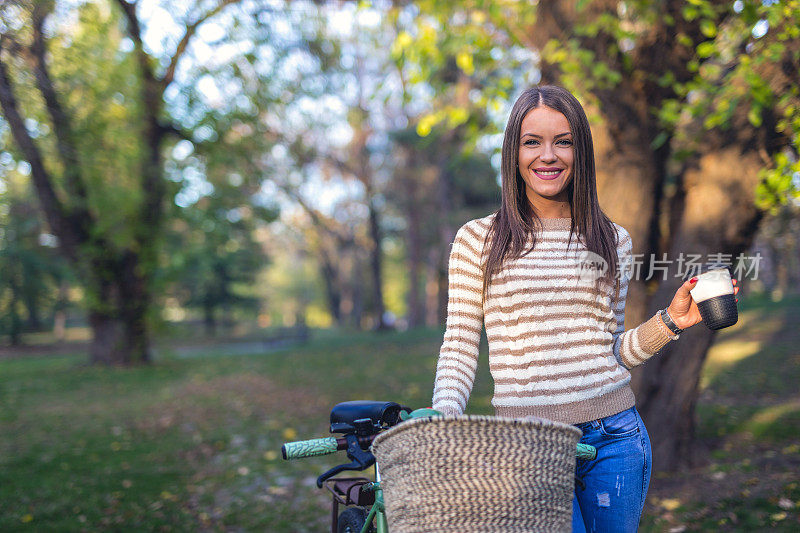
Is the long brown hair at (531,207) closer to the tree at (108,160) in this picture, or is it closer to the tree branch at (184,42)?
the tree at (108,160)

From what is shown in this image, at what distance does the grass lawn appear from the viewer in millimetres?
5730

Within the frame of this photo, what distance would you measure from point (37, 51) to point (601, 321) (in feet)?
34.7

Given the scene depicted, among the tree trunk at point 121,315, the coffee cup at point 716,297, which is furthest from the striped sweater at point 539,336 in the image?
the tree trunk at point 121,315

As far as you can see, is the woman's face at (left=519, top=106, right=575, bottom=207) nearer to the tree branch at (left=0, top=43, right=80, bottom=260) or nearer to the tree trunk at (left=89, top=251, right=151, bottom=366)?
the tree branch at (left=0, top=43, right=80, bottom=260)

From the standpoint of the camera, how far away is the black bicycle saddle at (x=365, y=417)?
216cm

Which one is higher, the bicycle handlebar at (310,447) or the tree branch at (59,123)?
the tree branch at (59,123)

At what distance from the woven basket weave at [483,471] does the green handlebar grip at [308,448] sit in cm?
57

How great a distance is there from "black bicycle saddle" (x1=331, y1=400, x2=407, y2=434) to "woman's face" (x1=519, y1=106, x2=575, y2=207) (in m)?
0.90

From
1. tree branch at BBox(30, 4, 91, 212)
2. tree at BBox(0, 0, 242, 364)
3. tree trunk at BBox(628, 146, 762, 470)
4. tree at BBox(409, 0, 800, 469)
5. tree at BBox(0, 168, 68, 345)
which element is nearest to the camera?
tree at BBox(409, 0, 800, 469)

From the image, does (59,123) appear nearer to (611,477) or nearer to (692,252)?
(692,252)

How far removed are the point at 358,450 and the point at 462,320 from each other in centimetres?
56

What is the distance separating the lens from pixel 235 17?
15.0 meters

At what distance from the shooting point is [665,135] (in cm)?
505

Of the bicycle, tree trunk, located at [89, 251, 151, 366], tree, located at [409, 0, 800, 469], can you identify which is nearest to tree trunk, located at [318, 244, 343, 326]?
tree trunk, located at [89, 251, 151, 366]
